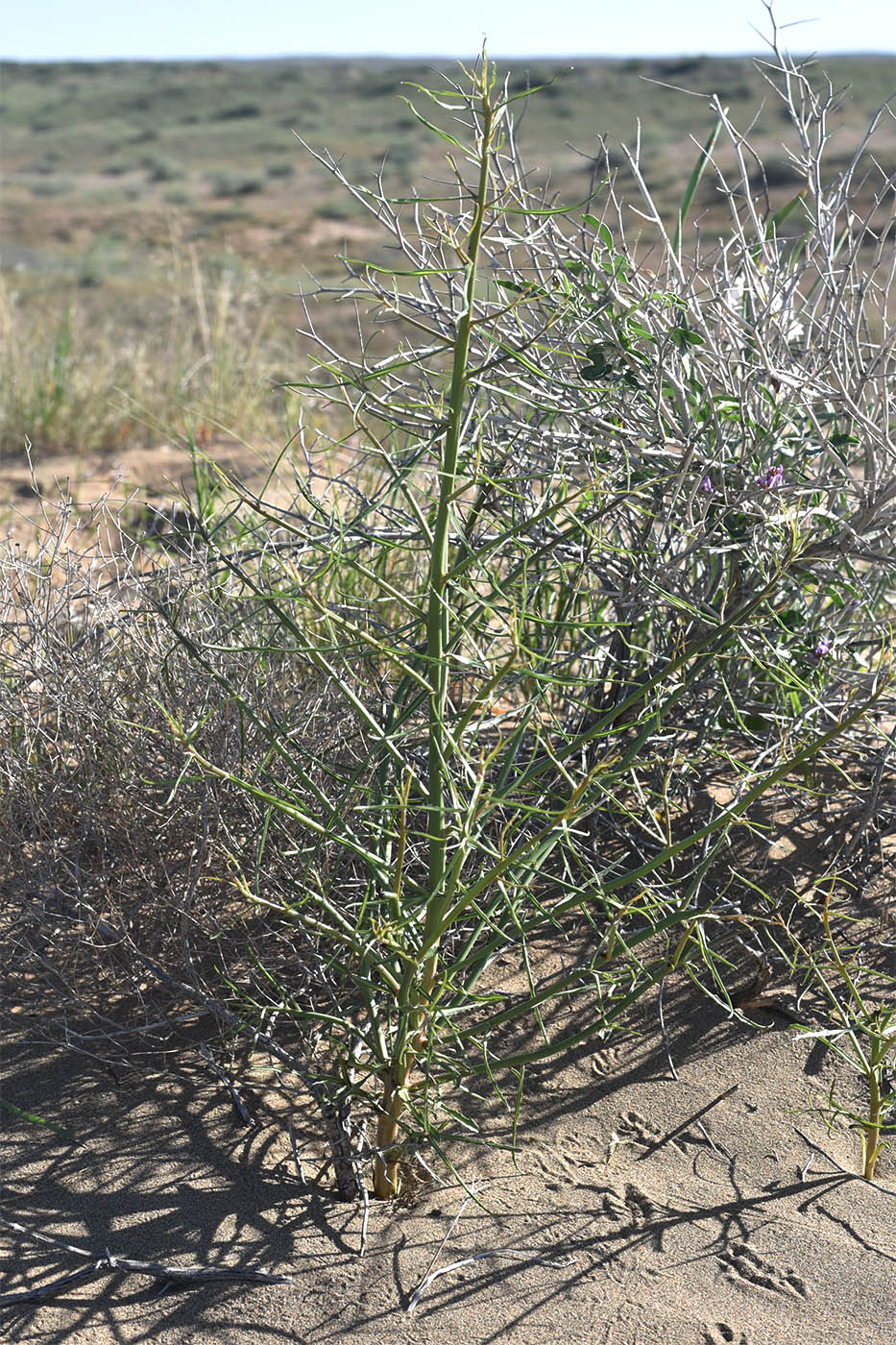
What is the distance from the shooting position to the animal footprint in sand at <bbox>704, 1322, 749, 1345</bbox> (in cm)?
164

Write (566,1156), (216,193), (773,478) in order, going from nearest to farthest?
1. (566,1156)
2. (773,478)
3. (216,193)

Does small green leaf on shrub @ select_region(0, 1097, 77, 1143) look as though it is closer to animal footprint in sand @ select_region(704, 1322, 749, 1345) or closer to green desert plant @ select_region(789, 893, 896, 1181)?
animal footprint in sand @ select_region(704, 1322, 749, 1345)

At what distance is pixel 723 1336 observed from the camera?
1646 millimetres

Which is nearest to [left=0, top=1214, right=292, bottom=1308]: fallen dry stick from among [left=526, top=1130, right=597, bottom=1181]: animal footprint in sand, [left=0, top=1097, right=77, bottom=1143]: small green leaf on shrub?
[left=0, top=1097, right=77, bottom=1143]: small green leaf on shrub

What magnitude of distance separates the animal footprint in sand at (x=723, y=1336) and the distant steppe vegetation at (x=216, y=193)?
1.54m

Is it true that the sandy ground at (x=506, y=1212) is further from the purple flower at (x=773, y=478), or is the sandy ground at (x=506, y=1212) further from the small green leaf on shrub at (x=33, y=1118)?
the purple flower at (x=773, y=478)

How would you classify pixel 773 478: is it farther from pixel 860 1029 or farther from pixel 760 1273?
pixel 760 1273

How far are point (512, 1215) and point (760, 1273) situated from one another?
0.35 m

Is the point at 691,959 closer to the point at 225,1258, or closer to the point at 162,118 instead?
the point at 225,1258

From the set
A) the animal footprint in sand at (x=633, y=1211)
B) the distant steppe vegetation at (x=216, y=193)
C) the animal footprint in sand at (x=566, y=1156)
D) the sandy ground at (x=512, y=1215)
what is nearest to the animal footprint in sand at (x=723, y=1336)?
the sandy ground at (x=512, y=1215)

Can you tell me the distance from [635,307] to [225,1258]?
157 cm

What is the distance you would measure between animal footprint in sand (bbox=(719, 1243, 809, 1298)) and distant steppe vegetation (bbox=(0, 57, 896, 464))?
1514 millimetres

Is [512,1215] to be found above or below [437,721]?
below

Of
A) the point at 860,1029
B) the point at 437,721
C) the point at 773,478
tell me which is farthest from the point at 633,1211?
the point at 773,478
